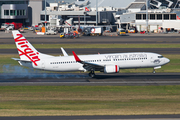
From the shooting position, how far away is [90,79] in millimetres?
52188

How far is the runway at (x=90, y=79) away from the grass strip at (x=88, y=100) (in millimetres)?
2902

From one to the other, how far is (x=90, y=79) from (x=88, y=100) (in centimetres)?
1375

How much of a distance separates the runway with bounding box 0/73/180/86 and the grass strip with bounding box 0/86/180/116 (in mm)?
2902

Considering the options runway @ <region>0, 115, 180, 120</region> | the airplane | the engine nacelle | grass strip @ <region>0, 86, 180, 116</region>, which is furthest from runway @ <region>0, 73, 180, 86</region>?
runway @ <region>0, 115, 180, 120</region>

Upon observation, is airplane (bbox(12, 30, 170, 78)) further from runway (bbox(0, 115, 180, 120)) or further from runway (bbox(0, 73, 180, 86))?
runway (bbox(0, 115, 180, 120))

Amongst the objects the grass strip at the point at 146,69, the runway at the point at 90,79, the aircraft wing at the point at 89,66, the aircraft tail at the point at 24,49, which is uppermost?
the aircraft tail at the point at 24,49

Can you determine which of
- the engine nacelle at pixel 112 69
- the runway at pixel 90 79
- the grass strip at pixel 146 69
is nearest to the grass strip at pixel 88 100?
the runway at pixel 90 79

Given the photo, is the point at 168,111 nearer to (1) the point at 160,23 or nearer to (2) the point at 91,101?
(2) the point at 91,101

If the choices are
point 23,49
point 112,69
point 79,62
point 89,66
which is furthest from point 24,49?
point 112,69

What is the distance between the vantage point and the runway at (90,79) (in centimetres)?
4838

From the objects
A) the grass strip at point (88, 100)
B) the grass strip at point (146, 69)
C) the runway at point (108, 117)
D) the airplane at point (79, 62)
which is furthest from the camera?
the grass strip at point (146, 69)

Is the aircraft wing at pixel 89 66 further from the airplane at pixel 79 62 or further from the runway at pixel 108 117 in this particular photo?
the runway at pixel 108 117

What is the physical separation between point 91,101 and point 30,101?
7889 mm

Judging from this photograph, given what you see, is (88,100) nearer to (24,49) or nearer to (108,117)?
(108,117)
